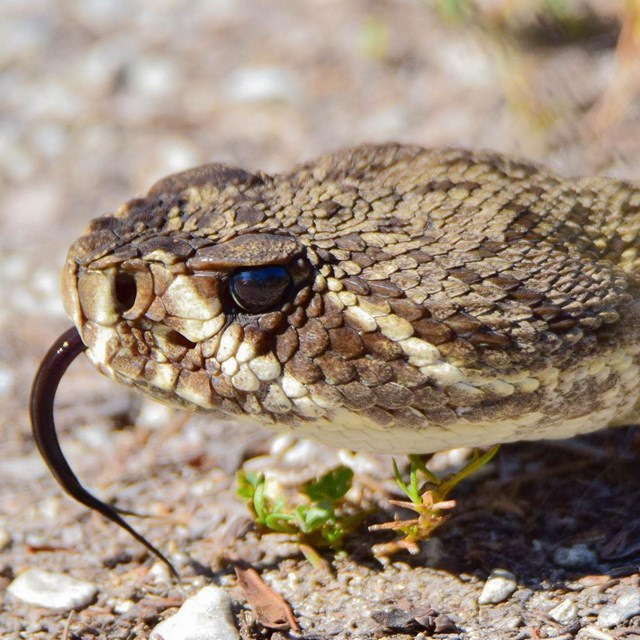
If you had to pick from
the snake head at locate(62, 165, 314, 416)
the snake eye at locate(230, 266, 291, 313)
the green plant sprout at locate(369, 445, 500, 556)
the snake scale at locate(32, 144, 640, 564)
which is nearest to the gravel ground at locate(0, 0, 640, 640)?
the green plant sprout at locate(369, 445, 500, 556)

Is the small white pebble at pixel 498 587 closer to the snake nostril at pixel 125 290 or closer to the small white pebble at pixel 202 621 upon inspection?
the small white pebble at pixel 202 621

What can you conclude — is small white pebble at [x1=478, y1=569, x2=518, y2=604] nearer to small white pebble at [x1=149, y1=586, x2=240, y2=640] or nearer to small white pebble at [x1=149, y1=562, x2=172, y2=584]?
small white pebble at [x1=149, y1=586, x2=240, y2=640]

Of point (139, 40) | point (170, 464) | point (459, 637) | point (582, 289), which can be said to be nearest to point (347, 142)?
point (139, 40)

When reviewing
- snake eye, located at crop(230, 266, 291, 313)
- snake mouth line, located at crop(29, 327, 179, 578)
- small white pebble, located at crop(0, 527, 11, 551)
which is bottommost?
small white pebble, located at crop(0, 527, 11, 551)

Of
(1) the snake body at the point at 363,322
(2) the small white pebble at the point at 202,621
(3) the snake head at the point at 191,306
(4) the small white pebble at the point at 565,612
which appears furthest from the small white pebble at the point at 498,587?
(3) the snake head at the point at 191,306

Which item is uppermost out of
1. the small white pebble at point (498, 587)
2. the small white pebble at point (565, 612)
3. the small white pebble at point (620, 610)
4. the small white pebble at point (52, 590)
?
the small white pebble at point (52, 590)

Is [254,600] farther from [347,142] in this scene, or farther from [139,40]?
[139,40]
